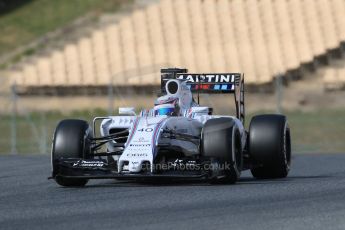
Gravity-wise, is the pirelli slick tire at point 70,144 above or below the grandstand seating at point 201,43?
below

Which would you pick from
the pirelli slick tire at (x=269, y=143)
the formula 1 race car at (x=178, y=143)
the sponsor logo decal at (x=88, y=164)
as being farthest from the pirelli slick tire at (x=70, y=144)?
the pirelli slick tire at (x=269, y=143)

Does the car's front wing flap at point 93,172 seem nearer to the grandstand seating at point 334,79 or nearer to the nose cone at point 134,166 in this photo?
the nose cone at point 134,166

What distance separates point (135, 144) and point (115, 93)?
12.9 metres

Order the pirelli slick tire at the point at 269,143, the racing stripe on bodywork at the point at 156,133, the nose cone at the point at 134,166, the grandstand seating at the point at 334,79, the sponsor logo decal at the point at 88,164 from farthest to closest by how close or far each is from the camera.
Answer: the grandstand seating at the point at 334,79 → the pirelli slick tire at the point at 269,143 → the sponsor logo decal at the point at 88,164 → the racing stripe on bodywork at the point at 156,133 → the nose cone at the point at 134,166

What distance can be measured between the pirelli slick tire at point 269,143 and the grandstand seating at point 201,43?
10783 mm

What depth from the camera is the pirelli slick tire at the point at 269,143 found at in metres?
Answer: 11.0

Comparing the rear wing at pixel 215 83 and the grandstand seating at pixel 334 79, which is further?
the grandstand seating at pixel 334 79

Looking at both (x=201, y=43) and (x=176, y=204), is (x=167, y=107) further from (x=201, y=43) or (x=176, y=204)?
(x=201, y=43)

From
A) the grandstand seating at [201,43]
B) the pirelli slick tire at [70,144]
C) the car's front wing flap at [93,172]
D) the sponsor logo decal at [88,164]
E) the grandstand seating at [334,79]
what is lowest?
the car's front wing flap at [93,172]

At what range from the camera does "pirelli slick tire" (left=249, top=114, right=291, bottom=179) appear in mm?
11031

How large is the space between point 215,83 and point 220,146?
1944 millimetres

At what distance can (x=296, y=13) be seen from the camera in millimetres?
23781

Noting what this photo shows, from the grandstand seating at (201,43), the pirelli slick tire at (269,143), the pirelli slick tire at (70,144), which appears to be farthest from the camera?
the grandstand seating at (201,43)

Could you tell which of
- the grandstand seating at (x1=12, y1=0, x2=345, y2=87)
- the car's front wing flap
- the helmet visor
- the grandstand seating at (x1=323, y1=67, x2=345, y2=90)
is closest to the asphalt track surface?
the car's front wing flap
